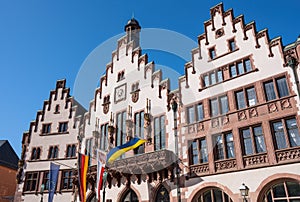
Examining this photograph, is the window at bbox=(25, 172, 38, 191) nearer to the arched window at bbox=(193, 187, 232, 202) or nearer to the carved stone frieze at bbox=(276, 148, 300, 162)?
the arched window at bbox=(193, 187, 232, 202)

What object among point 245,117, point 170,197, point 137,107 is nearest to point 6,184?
point 137,107

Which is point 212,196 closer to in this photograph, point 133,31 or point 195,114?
point 195,114

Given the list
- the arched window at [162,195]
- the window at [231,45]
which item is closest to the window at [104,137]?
the arched window at [162,195]

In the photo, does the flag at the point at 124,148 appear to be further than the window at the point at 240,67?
Yes

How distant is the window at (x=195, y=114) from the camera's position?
23.2 metres

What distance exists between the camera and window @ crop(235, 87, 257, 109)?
20.8 m

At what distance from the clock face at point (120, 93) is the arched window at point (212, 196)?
13798 mm

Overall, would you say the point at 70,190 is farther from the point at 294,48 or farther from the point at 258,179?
the point at 294,48

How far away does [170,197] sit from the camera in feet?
72.0

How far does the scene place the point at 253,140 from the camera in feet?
64.0

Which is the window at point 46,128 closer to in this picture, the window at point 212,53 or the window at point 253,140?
the window at point 212,53

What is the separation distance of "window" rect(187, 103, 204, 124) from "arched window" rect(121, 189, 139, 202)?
849 cm

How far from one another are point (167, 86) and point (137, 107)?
167 inches

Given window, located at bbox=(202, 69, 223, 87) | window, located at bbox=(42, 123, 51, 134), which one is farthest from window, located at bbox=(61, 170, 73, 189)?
window, located at bbox=(202, 69, 223, 87)
